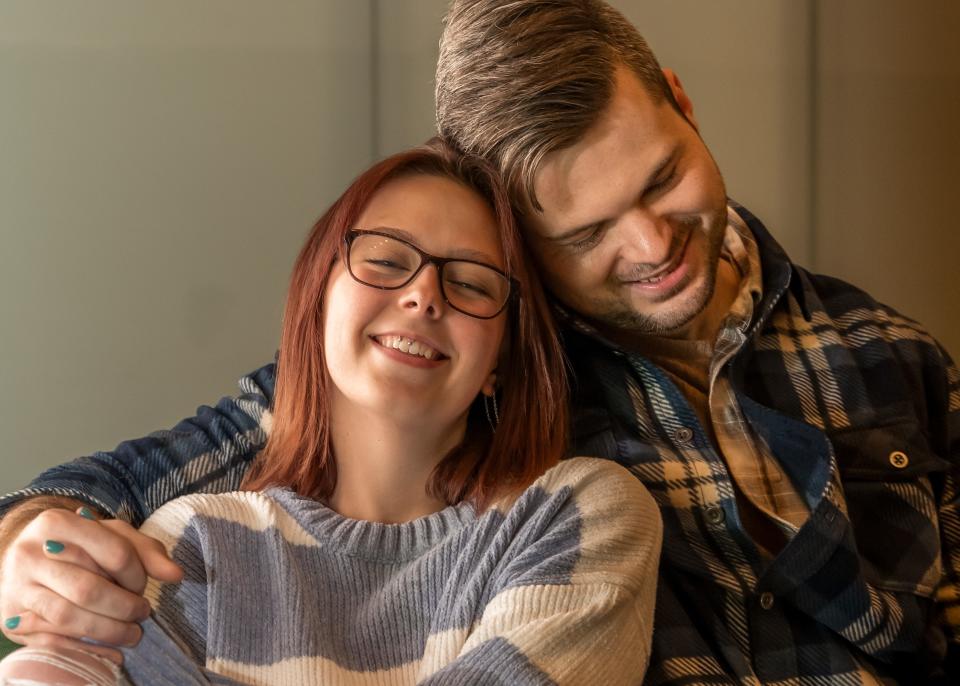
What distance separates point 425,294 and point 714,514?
467 mm

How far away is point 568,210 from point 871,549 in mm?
584

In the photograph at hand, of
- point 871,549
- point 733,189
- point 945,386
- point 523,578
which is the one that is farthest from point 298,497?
point 733,189

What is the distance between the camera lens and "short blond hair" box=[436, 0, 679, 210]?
144cm

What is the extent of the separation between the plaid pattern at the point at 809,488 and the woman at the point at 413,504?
0.43ft

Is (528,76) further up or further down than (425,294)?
further up

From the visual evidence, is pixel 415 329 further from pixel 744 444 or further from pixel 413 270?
pixel 744 444

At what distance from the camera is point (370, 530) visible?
1.28 metres

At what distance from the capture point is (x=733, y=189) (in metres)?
2.19

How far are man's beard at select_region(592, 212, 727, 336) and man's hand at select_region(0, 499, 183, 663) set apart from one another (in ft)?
2.38

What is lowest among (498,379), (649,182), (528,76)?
(498,379)

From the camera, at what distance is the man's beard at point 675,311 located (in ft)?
4.88

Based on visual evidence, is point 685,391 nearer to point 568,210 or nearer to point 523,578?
point 568,210

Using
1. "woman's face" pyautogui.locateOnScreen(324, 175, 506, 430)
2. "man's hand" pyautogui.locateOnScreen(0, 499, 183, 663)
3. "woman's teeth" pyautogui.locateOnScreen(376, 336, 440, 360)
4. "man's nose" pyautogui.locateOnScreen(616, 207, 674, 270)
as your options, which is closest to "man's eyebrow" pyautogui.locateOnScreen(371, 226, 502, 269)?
"woman's face" pyautogui.locateOnScreen(324, 175, 506, 430)

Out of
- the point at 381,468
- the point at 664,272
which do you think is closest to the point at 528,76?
the point at 664,272
